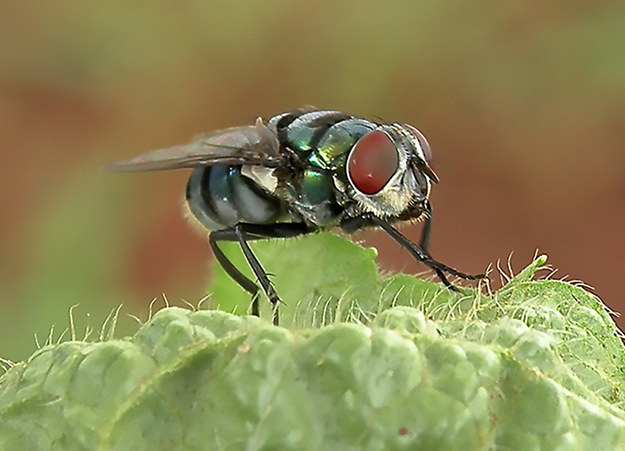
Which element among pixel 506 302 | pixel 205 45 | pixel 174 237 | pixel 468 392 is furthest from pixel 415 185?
pixel 205 45

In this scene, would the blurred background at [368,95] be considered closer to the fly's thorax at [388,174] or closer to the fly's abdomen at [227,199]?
the fly's abdomen at [227,199]

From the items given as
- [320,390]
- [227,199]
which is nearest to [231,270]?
[227,199]

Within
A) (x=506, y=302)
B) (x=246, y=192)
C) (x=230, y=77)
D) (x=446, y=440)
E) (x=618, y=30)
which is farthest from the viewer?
(x=230, y=77)

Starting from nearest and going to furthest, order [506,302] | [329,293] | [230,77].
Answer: [506,302] → [329,293] → [230,77]

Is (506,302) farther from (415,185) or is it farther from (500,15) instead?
(500,15)

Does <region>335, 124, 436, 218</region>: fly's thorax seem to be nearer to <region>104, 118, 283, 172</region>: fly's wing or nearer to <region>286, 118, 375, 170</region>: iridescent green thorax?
<region>286, 118, 375, 170</region>: iridescent green thorax

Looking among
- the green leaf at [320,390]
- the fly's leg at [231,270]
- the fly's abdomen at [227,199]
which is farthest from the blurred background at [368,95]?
the green leaf at [320,390]
